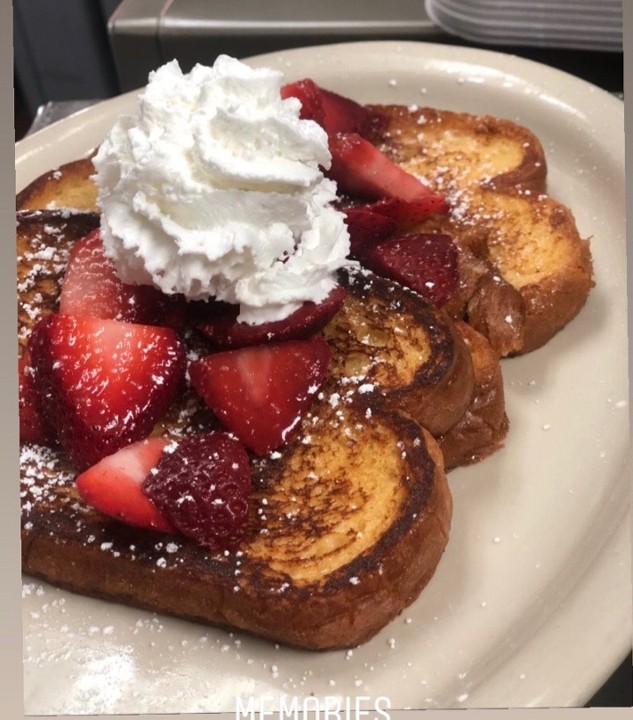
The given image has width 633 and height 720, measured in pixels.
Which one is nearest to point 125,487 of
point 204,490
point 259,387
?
point 204,490

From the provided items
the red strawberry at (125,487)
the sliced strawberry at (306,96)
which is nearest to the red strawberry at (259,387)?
the red strawberry at (125,487)

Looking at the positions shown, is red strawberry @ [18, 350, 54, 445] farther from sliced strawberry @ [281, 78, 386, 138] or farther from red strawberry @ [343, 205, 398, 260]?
sliced strawberry @ [281, 78, 386, 138]

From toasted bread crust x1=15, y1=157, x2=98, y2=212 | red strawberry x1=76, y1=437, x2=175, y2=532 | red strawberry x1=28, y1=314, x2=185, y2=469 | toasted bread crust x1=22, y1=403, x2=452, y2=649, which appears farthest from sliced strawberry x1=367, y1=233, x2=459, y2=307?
toasted bread crust x1=15, y1=157, x2=98, y2=212

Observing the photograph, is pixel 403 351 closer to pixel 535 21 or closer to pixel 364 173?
pixel 364 173

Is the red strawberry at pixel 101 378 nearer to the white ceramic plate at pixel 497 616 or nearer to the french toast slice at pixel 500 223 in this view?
the white ceramic plate at pixel 497 616

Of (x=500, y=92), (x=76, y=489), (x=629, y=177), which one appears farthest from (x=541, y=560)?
(x=500, y=92)
